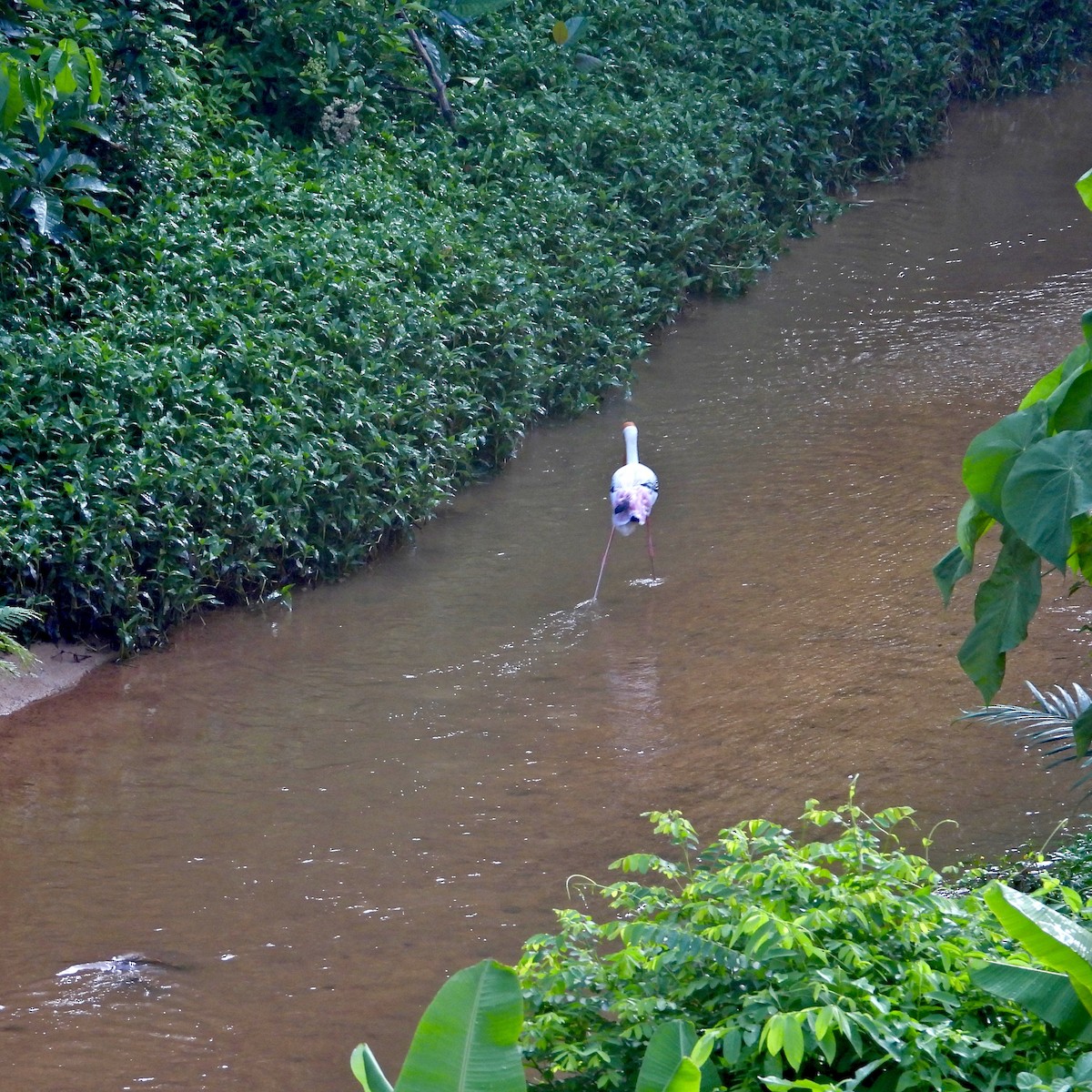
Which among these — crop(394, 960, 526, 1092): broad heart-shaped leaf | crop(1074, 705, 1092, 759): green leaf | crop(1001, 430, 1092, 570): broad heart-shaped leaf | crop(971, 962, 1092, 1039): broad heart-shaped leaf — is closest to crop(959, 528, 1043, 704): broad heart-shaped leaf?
crop(1001, 430, 1092, 570): broad heart-shaped leaf

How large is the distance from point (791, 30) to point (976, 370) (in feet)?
16.9

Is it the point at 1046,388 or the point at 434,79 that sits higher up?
the point at 434,79

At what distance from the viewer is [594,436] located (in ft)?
30.7

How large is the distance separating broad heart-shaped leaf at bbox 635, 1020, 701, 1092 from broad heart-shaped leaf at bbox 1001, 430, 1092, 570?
114 centimetres

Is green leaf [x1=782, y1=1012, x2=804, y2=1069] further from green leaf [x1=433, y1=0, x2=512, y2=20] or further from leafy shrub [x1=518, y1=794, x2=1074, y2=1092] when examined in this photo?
green leaf [x1=433, y1=0, x2=512, y2=20]

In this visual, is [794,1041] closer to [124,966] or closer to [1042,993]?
[1042,993]

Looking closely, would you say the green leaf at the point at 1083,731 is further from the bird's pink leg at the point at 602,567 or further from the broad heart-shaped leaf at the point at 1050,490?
the bird's pink leg at the point at 602,567

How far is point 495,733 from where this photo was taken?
6.05 m

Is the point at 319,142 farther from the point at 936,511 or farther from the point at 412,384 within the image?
the point at 936,511

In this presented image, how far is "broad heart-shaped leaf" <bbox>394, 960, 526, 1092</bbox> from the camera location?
231 cm

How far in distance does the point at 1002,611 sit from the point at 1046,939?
79 cm

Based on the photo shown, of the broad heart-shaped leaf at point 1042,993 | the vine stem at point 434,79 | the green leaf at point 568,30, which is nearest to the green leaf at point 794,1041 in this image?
the broad heart-shaped leaf at point 1042,993

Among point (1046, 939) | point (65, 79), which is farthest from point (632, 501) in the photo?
point (1046, 939)

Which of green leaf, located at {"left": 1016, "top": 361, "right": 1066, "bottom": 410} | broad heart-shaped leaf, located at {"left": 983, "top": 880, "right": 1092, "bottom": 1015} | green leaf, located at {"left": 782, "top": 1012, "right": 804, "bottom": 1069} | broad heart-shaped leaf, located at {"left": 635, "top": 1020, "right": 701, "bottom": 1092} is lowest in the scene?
broad heart-shaped leaf, located at {"left": 635, "top": 1020, "right": 701, "bottom": 1092}
